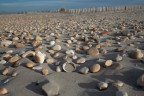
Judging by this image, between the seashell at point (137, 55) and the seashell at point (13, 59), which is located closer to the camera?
the seashell at point (137, 55)

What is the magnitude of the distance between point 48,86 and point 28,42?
252 centimetres

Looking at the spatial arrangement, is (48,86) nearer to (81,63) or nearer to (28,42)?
(81,63)

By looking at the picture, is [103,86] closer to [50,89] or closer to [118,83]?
[118,83]

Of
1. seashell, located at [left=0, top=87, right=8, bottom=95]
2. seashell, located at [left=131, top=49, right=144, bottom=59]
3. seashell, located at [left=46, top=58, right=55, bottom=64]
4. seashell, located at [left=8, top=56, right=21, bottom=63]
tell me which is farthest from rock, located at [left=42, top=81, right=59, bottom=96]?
seashell, located at [left=131, top=49, right=144, bottom=59]

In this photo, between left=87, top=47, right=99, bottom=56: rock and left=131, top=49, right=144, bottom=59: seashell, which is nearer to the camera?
left=131, top=49, right=144, bottom=59: seashell

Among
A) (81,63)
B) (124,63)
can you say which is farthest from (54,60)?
(124,63)

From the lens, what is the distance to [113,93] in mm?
2521

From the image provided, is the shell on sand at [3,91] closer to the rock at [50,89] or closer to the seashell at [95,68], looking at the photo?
the rock at [50,89]

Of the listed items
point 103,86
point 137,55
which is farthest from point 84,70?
point 137,55

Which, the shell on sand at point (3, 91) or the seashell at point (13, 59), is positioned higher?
the seashell at point (13, 59)

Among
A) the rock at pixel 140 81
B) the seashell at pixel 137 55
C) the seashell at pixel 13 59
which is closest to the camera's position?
the rock at pixel 140 81

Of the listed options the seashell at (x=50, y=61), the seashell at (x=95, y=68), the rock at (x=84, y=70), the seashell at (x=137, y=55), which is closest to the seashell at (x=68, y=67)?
the rock at (x=84, y=70)

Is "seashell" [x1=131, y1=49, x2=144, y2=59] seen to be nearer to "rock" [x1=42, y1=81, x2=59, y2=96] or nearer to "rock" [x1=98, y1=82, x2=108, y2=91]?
"rock" [x1=98, y1=82, x2=108, y2=91]

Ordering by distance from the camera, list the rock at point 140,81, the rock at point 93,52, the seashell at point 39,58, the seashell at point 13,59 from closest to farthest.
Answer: the rock at point 140,81, the seashell at point 39,58, the seashell at point 13,59, the rock at point 93,52
